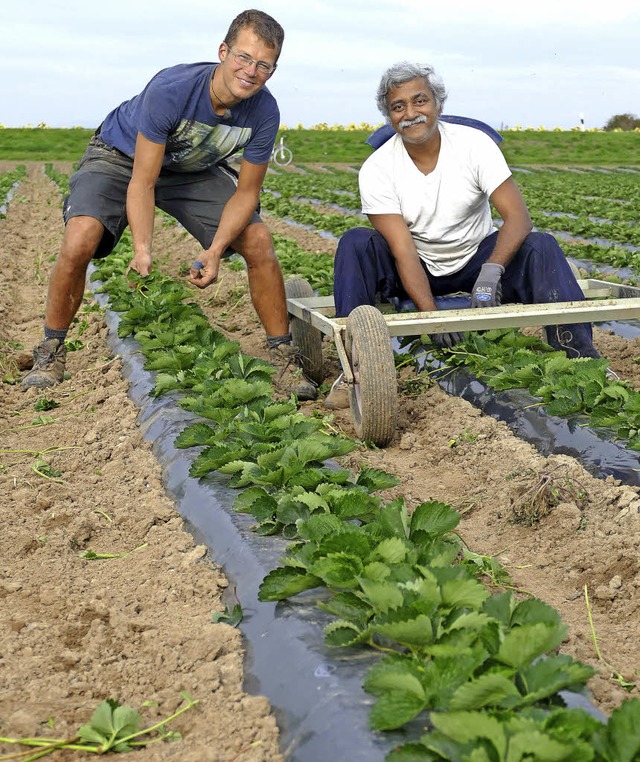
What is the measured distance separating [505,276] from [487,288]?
0.47 metres

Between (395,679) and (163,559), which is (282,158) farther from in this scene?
(395,679)

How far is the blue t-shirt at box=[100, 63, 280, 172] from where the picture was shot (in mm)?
4797

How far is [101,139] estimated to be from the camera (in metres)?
5.42

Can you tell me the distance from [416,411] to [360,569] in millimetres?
2606

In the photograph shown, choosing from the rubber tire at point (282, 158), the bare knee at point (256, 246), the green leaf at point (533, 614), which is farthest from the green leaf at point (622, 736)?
the rubber tire at point (282, 158)

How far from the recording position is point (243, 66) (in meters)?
4.59

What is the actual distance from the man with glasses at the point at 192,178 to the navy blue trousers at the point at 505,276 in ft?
1.72

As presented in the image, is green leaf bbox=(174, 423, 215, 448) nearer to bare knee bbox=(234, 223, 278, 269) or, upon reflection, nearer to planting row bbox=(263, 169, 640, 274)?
bare knee bbox=(234, 223, 278, 269)

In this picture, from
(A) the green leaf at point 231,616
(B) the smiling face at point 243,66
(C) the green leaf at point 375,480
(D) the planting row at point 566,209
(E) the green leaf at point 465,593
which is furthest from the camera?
(D) the planting row at point 566,209

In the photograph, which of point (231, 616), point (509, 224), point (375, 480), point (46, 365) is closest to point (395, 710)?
point (231, 616)

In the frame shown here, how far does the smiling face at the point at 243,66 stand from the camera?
14.9 ft

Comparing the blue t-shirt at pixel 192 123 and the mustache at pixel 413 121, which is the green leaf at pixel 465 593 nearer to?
the mustache at pixel 413 121

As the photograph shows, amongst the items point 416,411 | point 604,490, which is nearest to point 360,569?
point 604,490

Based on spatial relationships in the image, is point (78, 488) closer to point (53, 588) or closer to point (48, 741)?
point (53, 588)
